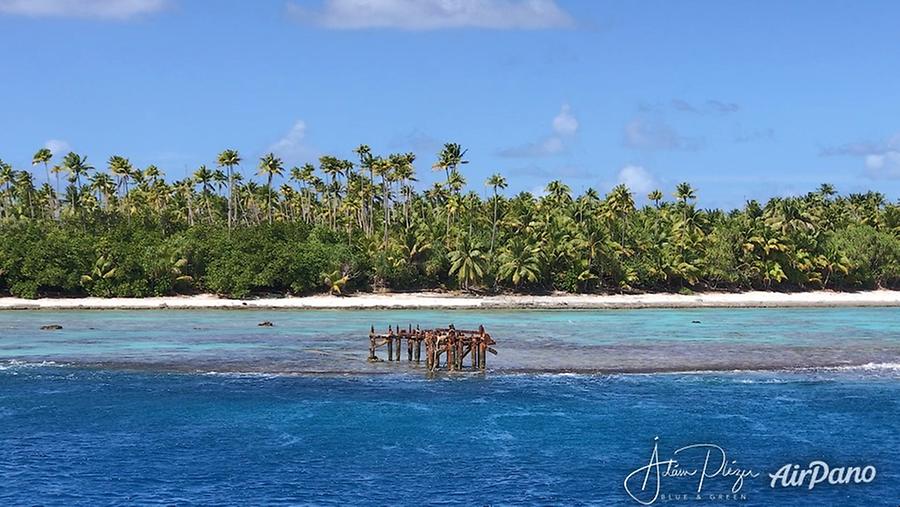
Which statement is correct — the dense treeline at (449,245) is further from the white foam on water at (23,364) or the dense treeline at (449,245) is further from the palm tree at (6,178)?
the white foam on water at (23,364)

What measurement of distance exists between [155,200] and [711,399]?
114712mm

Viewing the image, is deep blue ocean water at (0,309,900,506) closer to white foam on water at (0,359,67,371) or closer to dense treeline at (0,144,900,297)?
white foam on water at (0,359,67,371)

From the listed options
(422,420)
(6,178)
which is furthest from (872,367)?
(6,178)

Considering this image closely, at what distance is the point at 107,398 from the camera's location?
151 feet

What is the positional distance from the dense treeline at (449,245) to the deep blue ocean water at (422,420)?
1343 inches

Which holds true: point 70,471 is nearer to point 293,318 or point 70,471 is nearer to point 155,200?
point 293,318

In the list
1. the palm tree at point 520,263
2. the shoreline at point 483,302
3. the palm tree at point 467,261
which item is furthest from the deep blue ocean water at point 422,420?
the palm tree at point 520,263

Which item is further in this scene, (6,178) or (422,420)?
(6,178)

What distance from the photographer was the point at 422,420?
1606 inches

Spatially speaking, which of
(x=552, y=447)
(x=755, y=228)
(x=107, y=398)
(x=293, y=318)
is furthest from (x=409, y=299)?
(x=552, y=447)

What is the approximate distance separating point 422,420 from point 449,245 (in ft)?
248

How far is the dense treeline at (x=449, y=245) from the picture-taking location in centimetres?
10500

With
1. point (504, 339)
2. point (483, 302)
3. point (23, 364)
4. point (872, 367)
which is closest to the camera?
point (872, 367)

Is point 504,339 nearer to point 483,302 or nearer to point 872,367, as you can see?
point 872,367
